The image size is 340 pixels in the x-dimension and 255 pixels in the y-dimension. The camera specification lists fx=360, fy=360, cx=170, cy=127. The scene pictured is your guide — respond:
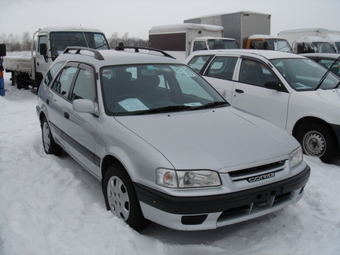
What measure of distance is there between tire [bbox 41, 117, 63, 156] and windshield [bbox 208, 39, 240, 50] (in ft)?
34.0

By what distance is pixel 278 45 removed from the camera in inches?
640

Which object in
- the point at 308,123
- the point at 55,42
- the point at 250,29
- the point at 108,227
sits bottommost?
the point at 108,227

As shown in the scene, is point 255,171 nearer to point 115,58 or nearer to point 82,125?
point 82,125

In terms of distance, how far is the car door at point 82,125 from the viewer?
398 cm

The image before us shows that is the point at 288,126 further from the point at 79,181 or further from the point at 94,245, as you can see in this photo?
the point at 94,245

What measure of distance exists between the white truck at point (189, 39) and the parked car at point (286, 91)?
802 centimetres

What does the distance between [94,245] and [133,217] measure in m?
0.42

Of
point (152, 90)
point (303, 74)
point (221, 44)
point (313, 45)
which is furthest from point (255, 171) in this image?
point (313, 45)

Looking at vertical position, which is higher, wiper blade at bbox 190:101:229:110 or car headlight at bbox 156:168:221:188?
wiper blade at bbox 190:101:229:110

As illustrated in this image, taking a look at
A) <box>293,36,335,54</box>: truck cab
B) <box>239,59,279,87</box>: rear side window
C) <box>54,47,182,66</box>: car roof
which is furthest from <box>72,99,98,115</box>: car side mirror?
<box>293,36,335,54</box>: truck cab

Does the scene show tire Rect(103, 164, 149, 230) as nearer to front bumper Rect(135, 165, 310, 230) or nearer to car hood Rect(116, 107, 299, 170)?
front bumper Rect(135, 165, 310, 230)

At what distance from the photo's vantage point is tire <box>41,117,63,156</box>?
18.1 feet

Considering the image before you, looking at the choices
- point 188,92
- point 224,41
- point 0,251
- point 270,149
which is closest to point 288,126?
point 188,92

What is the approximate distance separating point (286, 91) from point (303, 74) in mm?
747
